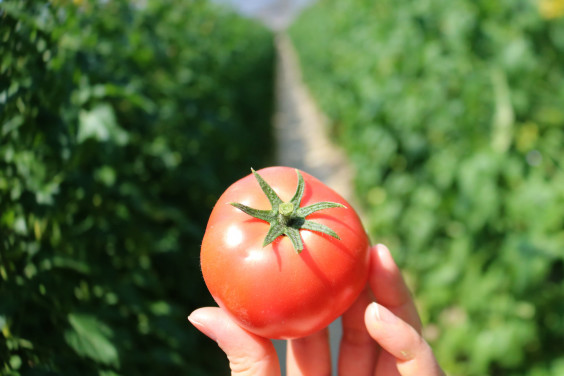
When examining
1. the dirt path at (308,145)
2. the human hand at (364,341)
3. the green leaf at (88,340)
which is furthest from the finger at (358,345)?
the dirt path at (308,145)

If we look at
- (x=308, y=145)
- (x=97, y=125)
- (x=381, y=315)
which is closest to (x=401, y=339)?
(x=381, y=315)

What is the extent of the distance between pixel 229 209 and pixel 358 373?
633 millimetres

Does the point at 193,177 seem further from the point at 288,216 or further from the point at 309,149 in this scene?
the point at 309,149

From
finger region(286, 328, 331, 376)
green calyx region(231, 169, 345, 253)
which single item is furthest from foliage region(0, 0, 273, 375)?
green calyx region(231, 169, 345, 253)

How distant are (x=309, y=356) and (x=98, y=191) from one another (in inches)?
42.8

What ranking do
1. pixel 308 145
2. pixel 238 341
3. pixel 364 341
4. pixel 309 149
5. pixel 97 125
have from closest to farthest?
1. pixel 238 341
2. pixel 364 341
3. pixel 97 125
4. pixel 309 149
5. pixel 308 145

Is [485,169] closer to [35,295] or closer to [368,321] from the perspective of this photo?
[368,321]

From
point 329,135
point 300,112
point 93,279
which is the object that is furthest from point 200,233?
point 300,112

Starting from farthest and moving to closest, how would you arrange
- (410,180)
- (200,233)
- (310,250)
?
(410,180), (200,233), (310,250)

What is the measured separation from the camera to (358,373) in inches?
48.7

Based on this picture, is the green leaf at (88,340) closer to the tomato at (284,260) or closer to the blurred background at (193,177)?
the blurred background at (193,177)

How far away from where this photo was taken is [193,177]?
9.05 ft

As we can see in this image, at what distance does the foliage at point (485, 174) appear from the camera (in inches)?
82.1

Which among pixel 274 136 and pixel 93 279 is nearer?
pixel 93 279
